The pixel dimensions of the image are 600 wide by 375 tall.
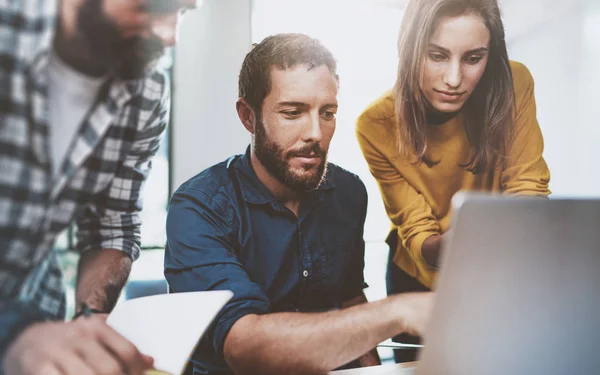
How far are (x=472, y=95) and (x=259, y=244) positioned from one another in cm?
84

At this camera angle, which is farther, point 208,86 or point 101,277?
point 208,86

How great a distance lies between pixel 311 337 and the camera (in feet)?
3.44

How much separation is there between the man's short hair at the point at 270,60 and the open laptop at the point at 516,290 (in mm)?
915

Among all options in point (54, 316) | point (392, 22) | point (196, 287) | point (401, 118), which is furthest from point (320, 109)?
point (54, 316)

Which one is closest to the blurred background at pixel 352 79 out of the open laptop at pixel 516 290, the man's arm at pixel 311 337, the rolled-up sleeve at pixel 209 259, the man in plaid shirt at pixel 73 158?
the rolled-up sleeve at pixel 209 259

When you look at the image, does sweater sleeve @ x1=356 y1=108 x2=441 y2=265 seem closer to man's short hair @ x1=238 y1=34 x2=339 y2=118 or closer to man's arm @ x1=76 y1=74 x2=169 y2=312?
man's short hair @ x1=238 y1=34 x2=339 y2=118

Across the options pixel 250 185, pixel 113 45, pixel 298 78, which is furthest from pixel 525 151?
pixel 113 45

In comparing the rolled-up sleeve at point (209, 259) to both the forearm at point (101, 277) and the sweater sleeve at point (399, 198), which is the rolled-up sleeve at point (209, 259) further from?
the sweater sleeve at point (399, 198)

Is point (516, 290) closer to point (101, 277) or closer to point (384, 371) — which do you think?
point (384, 371)

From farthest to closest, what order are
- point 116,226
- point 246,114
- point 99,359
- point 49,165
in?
point 246,114, point 116,226, point 49,165, point 99,359

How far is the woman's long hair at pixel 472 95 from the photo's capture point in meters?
1.62

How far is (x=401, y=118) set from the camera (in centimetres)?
164

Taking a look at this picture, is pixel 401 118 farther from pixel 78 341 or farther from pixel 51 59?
pixel 78 341

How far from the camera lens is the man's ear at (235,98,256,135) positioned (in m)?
1.50
